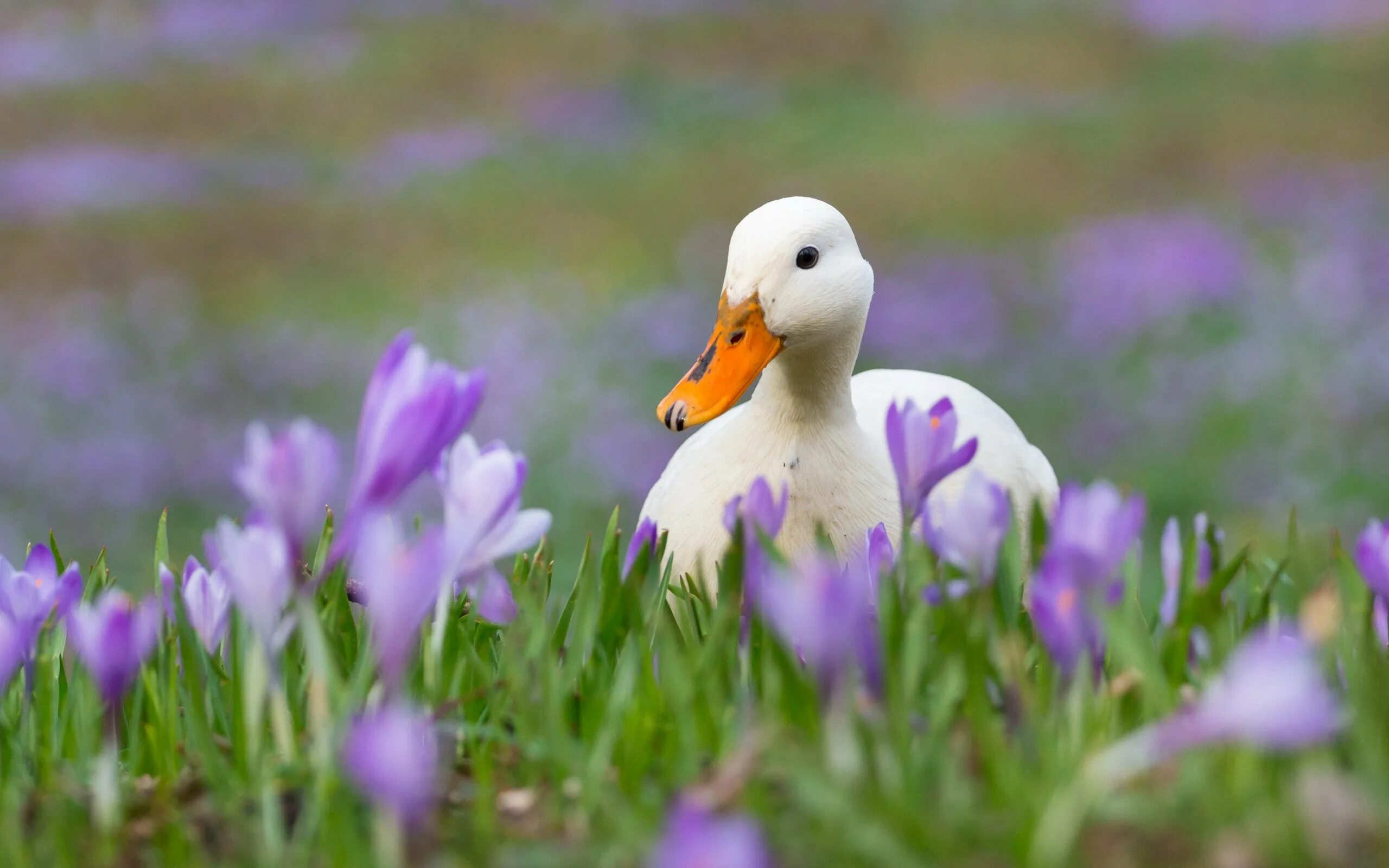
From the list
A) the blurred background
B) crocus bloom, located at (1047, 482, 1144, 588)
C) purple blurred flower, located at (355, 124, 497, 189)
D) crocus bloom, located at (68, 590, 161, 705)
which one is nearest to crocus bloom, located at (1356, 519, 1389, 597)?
crocus bloom, located at (1047, 482, 1144, 588)

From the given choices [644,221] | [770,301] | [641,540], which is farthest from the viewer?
[644,221]

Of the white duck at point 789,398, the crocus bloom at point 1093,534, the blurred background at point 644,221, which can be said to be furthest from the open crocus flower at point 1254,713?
the blurred background at point 644,221

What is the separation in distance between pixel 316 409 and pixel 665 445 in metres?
1.22

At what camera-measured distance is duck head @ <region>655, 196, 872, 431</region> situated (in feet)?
4.86

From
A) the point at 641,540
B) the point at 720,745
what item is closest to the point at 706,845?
the point at 720,745

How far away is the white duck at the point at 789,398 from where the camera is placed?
147cm

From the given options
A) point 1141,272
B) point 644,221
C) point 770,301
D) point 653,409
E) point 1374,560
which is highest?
point 770,301

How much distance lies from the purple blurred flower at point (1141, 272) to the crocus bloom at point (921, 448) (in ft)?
13.5

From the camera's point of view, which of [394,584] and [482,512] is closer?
[394,584]

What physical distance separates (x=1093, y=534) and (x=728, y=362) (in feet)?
2.41

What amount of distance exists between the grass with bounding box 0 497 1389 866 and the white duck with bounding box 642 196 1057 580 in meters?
0.41

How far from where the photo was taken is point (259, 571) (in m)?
0.77

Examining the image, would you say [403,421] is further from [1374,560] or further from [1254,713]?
[1374,560]

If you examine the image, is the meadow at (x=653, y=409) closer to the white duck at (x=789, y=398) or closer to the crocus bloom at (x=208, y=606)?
the crocus bloom at (x=208, y=606)
